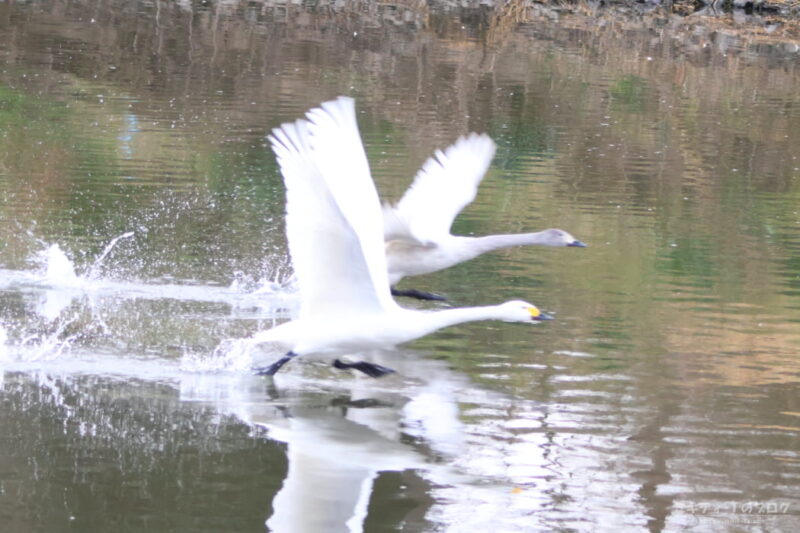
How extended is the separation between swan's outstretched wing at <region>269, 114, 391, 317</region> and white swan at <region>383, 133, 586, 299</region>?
200 centimetres

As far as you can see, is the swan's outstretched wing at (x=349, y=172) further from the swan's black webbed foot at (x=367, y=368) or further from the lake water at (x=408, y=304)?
the lake water at (x=408, y=304)

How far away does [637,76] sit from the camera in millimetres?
23453

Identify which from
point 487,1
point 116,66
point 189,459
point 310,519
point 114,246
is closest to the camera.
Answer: point 310,519

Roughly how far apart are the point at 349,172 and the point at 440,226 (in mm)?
2758

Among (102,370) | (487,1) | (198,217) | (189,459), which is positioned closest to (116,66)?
(198,217)

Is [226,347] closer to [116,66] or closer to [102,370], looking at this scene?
[102,370]

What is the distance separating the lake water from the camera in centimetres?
582

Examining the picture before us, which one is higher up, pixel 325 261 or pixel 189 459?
pixel 325 261

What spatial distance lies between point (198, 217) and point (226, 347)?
13.3 feet

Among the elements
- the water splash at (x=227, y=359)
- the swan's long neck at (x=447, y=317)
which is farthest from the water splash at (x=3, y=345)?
the swan's long neck at (x=447, y=317)

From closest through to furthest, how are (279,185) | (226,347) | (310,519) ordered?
(310,519) → (226,347) → (279,185)

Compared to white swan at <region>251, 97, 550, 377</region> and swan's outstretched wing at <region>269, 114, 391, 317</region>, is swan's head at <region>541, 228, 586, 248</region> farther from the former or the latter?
swan's outstretched wing at <region>269, 114, 391, 317</region>

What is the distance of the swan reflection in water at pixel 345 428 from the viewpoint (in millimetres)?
5629

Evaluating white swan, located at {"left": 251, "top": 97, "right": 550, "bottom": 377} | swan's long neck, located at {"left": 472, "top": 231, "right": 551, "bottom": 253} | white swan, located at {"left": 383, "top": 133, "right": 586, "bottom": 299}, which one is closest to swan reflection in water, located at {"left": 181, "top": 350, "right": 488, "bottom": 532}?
white swan, located at {"left": 251, "top": 97, "right": 550, "bottom": 377}
